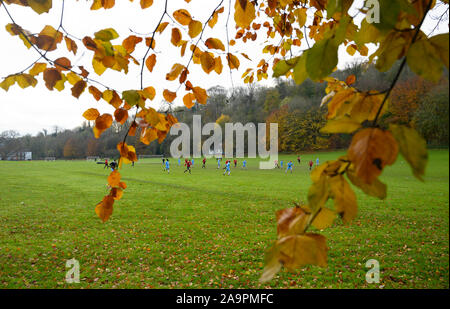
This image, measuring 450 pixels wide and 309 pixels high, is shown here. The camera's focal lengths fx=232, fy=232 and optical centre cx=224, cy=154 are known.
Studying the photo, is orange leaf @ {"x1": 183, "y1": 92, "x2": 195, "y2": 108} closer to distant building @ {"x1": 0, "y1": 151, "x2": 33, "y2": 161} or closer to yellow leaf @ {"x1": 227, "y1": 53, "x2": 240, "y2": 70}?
yellow leaf @ {"x1": 227, "y1": 53, "x2": 240, "y2": 70}

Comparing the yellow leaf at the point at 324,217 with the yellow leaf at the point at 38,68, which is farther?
the yellow leaf at the point at 38,68

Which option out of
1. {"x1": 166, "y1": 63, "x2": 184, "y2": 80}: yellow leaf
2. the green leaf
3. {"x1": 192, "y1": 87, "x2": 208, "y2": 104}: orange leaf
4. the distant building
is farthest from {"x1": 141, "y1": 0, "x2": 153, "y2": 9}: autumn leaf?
the distant building

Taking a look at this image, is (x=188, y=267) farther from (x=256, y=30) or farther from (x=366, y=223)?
(x=366, y=223)

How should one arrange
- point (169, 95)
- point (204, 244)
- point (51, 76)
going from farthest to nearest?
point (204, 244) → point (169, 95) → point (51, 76)

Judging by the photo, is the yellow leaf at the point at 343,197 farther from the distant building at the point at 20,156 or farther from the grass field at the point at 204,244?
the distant building at the point at 20,156

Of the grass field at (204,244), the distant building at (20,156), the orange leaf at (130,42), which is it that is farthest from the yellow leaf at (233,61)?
the distant building at (20,156)

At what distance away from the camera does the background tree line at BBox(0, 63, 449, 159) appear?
0.53 m

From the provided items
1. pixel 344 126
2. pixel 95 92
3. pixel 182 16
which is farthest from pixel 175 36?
pixel 344 126

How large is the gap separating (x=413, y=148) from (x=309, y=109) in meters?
6.27

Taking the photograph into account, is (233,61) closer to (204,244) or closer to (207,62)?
(207,62)

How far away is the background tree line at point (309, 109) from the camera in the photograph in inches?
20.7

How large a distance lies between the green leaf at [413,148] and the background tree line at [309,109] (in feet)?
0.23

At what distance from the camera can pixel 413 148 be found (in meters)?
0.43

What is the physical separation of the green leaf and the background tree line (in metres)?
0.07
